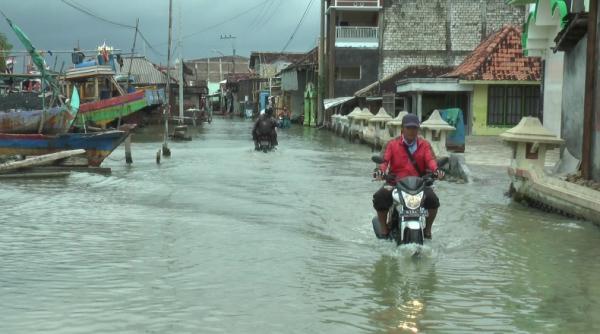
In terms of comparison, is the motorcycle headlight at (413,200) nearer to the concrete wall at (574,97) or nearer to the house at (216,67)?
the concrete wall at (574,97)

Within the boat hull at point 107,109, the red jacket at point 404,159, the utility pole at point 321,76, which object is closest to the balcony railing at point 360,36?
the utility pole at point 321,76

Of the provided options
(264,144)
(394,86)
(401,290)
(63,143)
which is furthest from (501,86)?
(401,290)

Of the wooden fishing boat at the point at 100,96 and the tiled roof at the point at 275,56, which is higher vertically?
the tiled roof at the point at 275,56

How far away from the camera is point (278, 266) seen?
7441 mm

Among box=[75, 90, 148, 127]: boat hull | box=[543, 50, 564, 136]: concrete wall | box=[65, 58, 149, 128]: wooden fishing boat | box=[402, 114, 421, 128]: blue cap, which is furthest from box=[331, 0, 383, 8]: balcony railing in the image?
box=[402, 114, 421, 128]: blue cap

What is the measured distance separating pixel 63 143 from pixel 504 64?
19571mm

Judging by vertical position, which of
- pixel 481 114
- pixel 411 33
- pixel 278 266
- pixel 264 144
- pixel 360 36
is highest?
pixel 411 33

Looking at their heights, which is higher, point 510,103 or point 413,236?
point 510,103

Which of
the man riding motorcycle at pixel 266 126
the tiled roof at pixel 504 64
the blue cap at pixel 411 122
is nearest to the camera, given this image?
the blue cap at pixel 411 122

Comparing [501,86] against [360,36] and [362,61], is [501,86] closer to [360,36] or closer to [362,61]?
Answer: [362,61]

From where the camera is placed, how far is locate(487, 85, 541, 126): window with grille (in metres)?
30.5

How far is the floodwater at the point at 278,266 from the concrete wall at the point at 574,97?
5.48 ft

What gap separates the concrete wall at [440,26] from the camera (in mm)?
44000

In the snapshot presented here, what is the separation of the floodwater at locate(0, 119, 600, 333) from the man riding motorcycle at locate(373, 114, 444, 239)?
1.68ft
